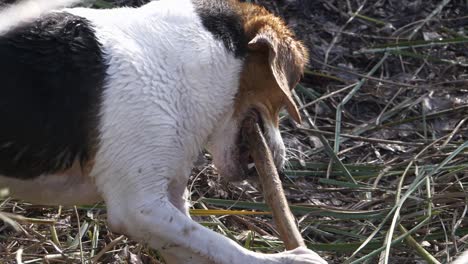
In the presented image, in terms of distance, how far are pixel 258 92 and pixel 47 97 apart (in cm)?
84

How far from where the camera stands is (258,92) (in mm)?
3803

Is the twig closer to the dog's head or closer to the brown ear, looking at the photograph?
the dog's head

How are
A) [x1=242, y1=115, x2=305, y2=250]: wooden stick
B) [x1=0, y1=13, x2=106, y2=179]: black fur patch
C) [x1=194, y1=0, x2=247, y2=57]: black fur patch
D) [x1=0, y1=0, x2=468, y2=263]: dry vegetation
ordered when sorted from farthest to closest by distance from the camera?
[x1=0, y1=0, x2=468, y2=263]: dry vegetation → [x1=194, y1=0, x2=247, y2=57]: black fur patch → [x1=242, y1=115, x2=305, y2=250]: wooden stick → [x1=0, y1=13, x2=106, y2=179]: black fur patch

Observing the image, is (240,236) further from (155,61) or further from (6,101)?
(6,101)

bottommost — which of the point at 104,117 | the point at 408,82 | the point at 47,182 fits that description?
the point at 408,82

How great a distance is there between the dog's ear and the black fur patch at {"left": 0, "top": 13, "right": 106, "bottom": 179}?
627 mm

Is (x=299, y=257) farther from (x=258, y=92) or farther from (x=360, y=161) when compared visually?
(x=360, y=161)

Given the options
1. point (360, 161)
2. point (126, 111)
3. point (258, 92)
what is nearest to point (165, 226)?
point (126, 111)

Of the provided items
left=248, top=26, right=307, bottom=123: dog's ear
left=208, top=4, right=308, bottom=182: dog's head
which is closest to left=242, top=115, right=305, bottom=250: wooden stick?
left=208, top=4, right=308, bottom=182: dog's head

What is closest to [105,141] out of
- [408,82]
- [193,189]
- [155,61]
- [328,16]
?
[155,61]

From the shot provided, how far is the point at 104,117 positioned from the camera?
3438mm

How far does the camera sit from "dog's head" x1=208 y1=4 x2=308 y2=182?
12.3ft

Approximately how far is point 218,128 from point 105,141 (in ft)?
Result: 1.63

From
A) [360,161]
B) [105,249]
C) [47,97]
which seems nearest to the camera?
[47,97]
